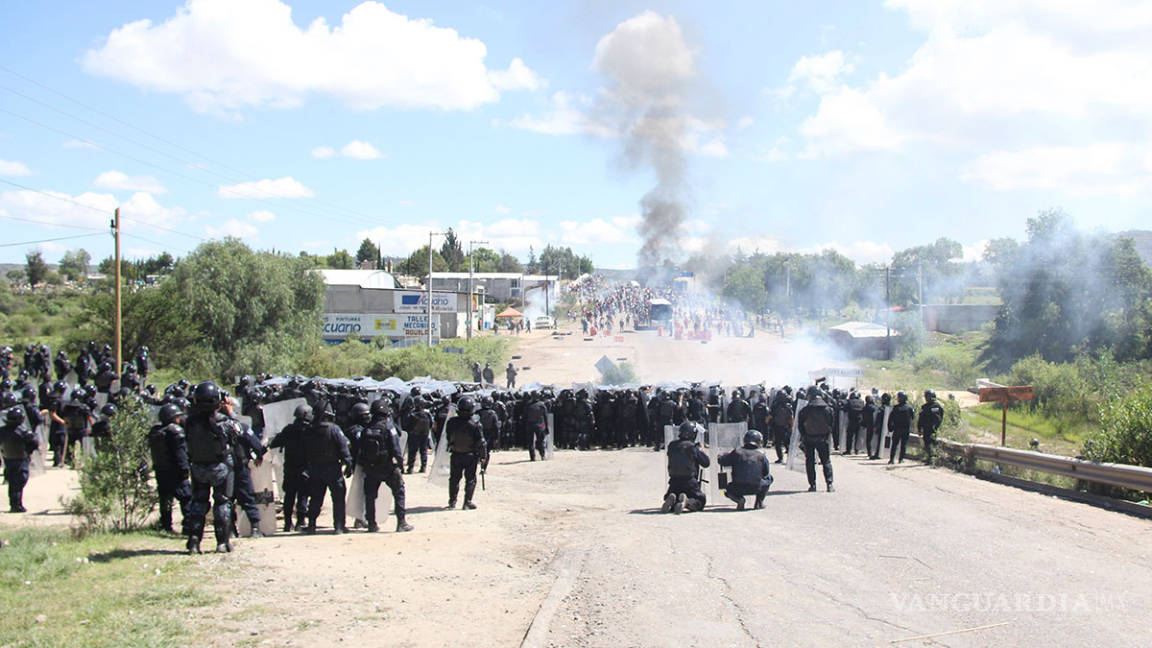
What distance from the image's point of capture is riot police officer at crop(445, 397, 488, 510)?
11.2 meters

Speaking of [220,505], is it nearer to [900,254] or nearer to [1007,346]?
[1007,346]

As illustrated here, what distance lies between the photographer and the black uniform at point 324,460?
930 cm

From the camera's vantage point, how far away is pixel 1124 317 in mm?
48750

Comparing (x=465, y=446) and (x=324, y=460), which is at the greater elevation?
(x=324, y=460)

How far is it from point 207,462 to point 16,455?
14.8 ft

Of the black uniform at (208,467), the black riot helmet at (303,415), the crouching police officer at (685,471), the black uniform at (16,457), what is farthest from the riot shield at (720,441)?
the black uniform at (16,457)

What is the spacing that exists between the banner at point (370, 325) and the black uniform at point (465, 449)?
47956 mm

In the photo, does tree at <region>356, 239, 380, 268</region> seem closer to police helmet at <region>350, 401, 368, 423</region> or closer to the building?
the building

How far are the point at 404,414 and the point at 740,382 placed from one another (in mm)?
25734

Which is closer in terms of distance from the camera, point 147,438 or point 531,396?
point 147,438

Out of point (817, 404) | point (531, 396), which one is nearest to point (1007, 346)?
point (531, 396)

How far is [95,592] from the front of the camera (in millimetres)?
6312

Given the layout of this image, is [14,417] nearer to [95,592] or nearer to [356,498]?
[356,498]

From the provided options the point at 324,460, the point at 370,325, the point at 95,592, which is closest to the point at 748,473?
the point at 324,460
